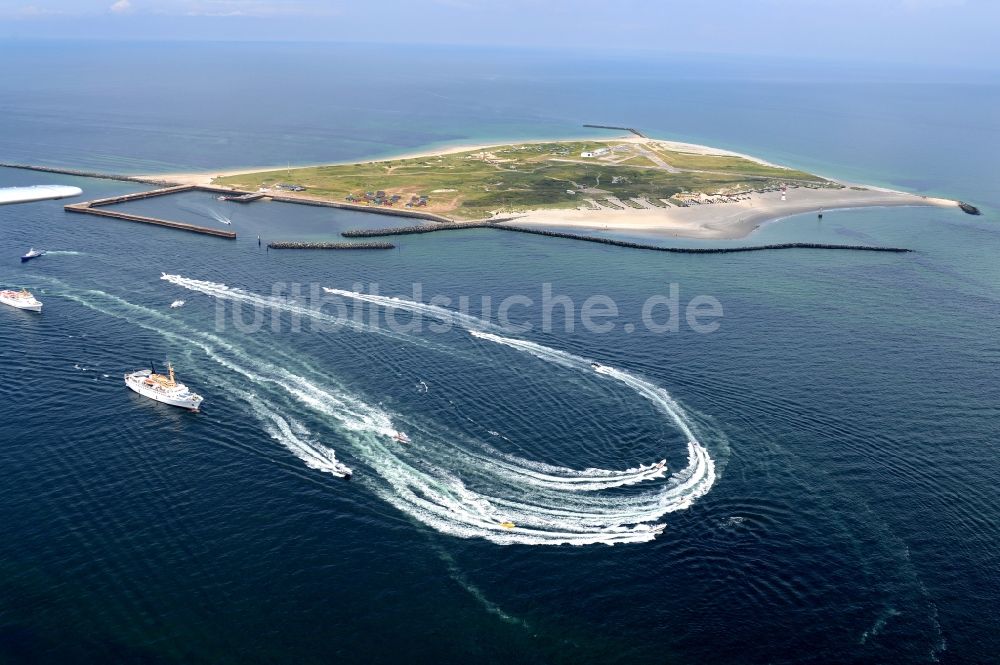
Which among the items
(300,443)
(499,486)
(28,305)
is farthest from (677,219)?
(28,305)

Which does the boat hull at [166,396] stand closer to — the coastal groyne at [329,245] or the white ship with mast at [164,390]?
the white ship with mast at [164,390]

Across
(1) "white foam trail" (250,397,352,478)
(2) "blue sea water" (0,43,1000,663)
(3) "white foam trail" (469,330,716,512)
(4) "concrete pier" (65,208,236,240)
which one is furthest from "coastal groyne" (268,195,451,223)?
(1) "white foam trail" (250,397,352,478)

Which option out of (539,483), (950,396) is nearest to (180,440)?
(539,483)

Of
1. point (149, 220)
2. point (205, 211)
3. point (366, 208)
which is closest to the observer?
point (149, 220)

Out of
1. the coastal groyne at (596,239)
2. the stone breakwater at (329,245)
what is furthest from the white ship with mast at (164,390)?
the coastal groyne at (596,239)

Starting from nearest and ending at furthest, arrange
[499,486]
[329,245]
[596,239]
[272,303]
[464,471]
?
[499,486]
[464,471]
[272,303]
[329,245]
[596,239]

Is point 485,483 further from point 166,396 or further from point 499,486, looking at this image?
point 166,396

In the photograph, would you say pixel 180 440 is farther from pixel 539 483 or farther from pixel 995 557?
pixel 995 557
